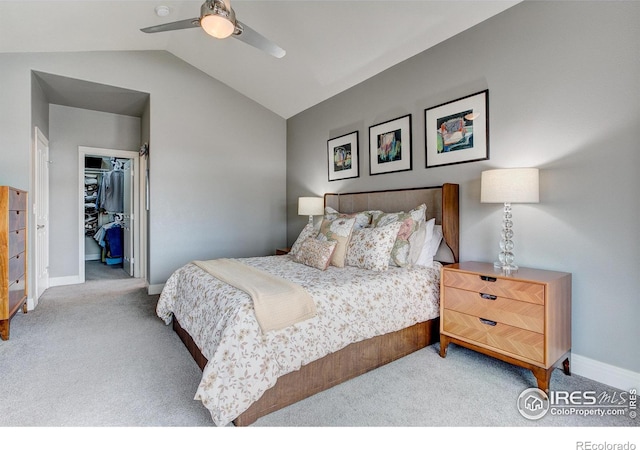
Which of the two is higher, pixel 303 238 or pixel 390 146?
pixel 390 146

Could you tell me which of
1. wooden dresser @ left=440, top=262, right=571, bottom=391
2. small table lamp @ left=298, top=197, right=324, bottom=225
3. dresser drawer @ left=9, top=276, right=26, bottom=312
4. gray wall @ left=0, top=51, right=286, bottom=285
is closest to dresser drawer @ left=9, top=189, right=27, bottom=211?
gray wall @ left=0, top=51, right=286, bottom=285

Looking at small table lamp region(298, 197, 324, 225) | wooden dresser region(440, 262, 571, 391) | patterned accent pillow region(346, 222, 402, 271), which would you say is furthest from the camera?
small table lamp region(298, 197, 324, 225)

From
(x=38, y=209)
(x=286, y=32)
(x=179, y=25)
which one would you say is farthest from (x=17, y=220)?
(x=286, y=32)

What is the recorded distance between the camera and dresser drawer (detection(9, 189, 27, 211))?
2.80 meters

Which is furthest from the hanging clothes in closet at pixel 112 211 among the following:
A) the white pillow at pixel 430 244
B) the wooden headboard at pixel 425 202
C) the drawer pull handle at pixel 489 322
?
the drawer pull handle at pixel 489 322

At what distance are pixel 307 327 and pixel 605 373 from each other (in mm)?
1963

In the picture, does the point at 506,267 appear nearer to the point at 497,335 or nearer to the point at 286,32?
the point at 497,335

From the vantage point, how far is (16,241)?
299 centimetres

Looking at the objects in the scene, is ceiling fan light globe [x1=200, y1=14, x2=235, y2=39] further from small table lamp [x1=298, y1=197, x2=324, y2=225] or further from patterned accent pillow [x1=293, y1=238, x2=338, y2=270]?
small table lamp [x1=298, y1=197, x2=324, y2=225]

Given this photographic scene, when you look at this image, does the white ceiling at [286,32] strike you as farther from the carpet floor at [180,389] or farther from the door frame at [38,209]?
the carpet floor at [180,389]

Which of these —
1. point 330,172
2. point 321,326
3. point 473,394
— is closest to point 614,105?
point 473,394

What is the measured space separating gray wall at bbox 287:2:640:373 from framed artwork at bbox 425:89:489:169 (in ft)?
0.22

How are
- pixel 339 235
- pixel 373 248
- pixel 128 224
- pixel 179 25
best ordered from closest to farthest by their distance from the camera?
pixel 179 25, pixel 373 248, pixel 339 235, pixel 128 224
